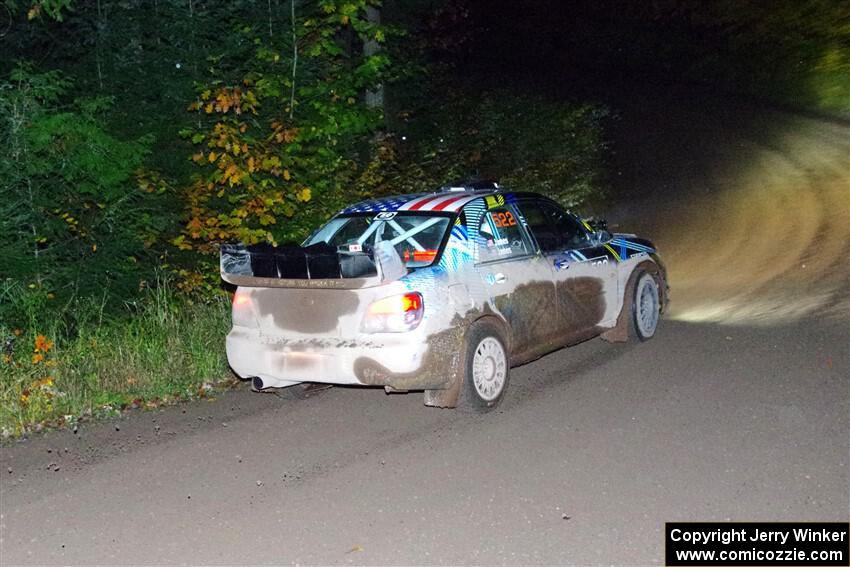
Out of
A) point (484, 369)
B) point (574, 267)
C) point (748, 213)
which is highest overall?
point (748, 213)

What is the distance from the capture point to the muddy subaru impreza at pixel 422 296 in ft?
24.6

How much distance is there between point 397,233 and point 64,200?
4.67 meters

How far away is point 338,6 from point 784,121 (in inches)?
715

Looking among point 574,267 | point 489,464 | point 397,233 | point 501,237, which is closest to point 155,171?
point 397,233

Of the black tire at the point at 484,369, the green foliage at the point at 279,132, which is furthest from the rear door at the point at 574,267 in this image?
the green foliage at the point at 279,132

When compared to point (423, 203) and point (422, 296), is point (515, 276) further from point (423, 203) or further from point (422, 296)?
point (422, 296)

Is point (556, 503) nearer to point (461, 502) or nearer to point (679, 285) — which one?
point (461, 502)

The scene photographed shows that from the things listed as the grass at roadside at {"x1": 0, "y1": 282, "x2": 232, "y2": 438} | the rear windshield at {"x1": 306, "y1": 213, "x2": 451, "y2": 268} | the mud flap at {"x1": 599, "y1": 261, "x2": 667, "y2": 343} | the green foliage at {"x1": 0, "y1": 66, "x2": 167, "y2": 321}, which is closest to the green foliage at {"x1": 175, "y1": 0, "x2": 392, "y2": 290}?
the green foliage at {"x1": 0, "y1": 66, "x2": 167, "y2": 321}

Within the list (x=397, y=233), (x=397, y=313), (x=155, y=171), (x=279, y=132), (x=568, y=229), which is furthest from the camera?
(x=155, y=171)

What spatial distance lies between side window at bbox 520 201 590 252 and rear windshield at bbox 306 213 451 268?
1.09 metres

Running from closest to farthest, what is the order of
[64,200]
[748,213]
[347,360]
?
Result: [347,360] → [64,200] → [748,213]

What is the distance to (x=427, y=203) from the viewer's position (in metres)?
8.62

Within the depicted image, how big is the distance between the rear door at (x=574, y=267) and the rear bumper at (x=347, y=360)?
190 cm

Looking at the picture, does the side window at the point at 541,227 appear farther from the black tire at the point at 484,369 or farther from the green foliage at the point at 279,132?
the green foliage at the point at 279,132
